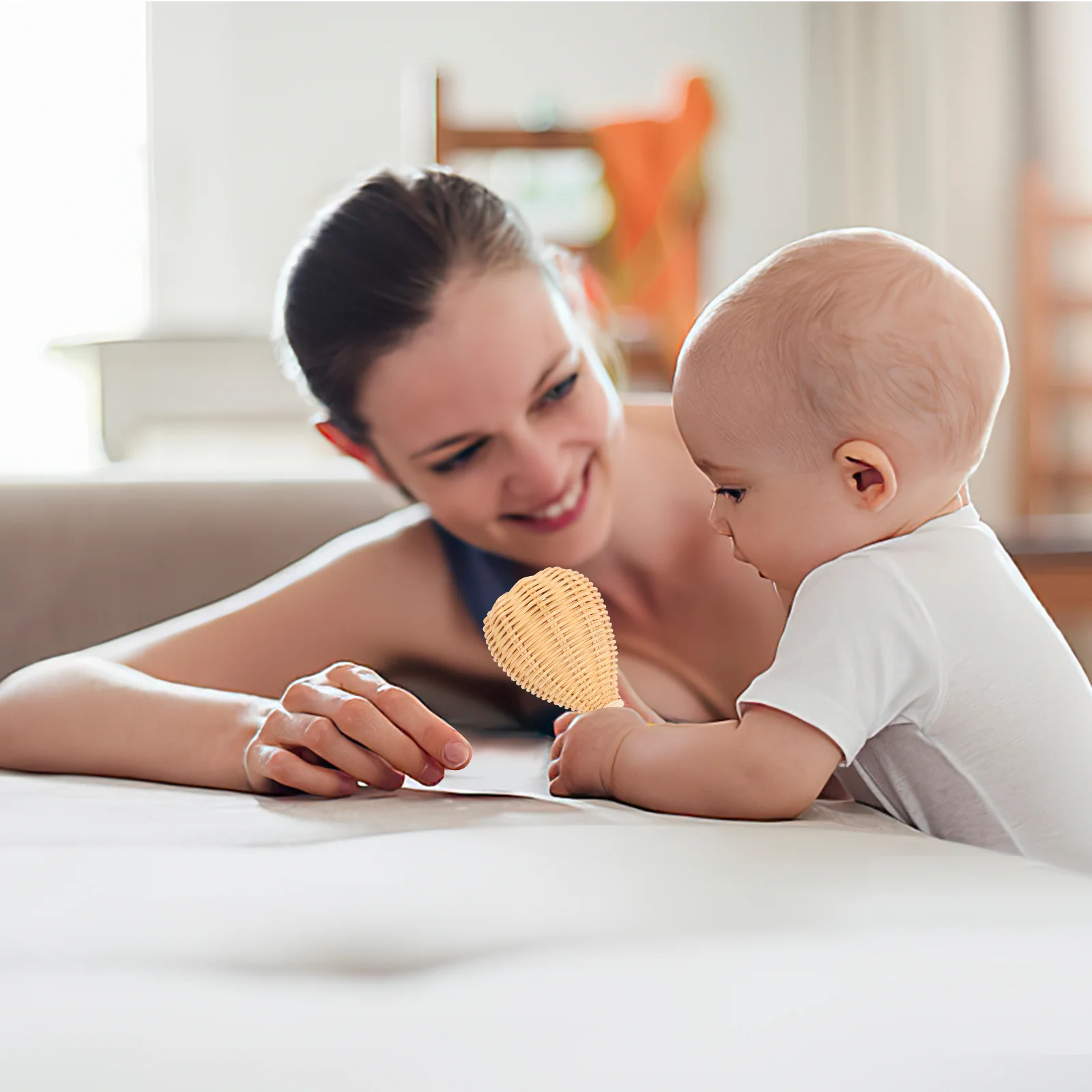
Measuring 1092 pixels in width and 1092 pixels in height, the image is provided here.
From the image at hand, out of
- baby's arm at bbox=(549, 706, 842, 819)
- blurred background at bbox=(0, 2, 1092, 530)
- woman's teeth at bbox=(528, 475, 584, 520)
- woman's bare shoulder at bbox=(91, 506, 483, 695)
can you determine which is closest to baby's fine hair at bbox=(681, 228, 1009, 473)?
baby's arm at bbox=(549, 706, 842, 819)

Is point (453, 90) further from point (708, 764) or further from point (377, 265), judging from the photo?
point (708, 764)

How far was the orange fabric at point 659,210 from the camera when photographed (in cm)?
249

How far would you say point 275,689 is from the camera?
107 centimetres

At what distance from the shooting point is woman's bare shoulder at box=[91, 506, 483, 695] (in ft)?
3.30

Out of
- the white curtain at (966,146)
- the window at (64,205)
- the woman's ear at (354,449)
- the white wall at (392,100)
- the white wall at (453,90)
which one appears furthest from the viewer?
the white wall at (453,90)

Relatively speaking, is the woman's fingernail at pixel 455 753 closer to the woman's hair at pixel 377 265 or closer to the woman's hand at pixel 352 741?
the woman's hand at pixel 352 741

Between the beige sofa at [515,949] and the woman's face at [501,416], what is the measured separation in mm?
328

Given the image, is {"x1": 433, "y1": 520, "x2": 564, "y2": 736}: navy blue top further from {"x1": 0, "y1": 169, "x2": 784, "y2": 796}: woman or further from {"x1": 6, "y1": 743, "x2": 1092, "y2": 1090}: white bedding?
{"x1": 6, "y1": 743, "x2": 1092, "y2": 1090}: white bedding

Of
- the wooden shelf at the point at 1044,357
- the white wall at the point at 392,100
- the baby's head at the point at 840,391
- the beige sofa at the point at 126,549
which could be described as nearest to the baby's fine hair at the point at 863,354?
the baby's head at the point at 840,391

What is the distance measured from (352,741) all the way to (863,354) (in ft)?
1.17

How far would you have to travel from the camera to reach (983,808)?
0.65 meters

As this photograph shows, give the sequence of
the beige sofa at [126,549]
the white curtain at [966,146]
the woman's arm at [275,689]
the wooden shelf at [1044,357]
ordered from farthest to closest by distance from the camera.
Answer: the white curtain at [966,146]
the wooden shelf at [1044,357]
the beige sofa at [126,549]
the woman's arm at [275,689]

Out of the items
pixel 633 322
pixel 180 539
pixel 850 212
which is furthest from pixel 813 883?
pixel 850 212

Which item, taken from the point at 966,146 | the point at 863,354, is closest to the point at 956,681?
the point at 863,354
